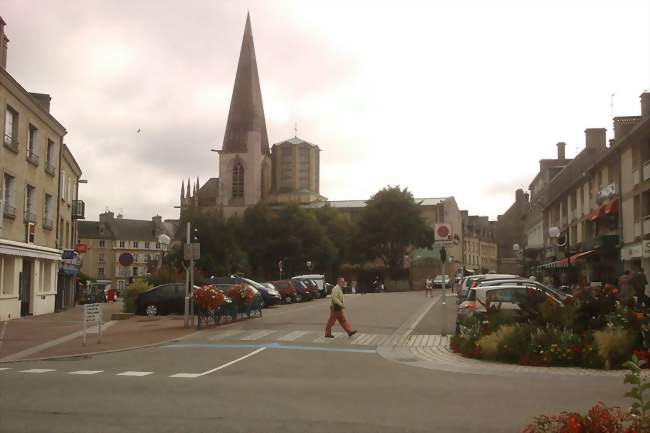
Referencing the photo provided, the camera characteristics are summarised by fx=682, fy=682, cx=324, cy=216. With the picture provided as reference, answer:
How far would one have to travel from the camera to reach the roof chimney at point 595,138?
47875 millimetres

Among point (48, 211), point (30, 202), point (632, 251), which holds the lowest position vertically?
point (632, 251)

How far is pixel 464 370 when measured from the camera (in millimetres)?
12414

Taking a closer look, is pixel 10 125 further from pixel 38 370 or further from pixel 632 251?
pixel 632 251

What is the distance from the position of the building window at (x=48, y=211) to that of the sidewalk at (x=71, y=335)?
21.0ft

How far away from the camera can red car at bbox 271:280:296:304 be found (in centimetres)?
3947

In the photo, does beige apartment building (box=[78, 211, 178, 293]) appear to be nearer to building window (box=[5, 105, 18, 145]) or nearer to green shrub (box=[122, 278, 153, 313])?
green shrub (box=[122, 278, 153, 313])

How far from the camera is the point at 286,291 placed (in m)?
39.6

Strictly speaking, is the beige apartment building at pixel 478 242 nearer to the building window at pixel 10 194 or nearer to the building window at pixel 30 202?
the building window at pixel 30 202

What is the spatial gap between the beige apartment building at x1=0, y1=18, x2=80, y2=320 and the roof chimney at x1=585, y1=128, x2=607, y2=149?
34.8 metres

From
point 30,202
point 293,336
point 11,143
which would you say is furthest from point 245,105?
→ point 293,336

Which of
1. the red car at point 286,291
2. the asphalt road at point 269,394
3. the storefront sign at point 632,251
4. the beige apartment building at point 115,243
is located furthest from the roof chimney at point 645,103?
the beige apartment building at point 115,243

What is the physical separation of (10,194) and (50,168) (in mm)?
5076

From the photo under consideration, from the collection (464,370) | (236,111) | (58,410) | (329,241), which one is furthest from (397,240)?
(58,410)

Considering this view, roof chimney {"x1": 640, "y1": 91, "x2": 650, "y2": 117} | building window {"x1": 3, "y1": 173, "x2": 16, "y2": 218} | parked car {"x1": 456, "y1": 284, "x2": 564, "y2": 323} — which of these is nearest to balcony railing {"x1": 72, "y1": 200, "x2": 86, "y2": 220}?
building window {"x1": 3, "y1": 173, "x2": 16, "y2": 218}
